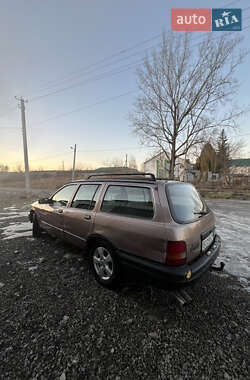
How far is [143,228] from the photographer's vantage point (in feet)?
5.89

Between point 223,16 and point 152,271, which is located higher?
point 223,16

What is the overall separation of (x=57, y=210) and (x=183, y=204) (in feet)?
8.20

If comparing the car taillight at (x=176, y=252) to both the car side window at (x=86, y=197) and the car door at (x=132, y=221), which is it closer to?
the car door at (x=132, y=221)

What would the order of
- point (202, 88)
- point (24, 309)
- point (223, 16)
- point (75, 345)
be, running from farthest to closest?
point (202, 88), point (223, 16), point (24, 309), point (75, 345)

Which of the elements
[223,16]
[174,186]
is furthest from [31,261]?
[223,16]

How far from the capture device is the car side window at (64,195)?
10.3 ft

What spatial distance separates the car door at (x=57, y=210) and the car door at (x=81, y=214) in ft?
0.56

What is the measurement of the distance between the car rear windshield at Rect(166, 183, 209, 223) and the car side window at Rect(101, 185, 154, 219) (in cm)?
26

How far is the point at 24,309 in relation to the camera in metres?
1.88

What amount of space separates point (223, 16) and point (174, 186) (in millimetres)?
11165

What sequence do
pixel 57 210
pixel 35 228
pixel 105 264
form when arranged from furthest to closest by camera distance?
pixel 35 228 → pixel 57 210 → pixel 105 264

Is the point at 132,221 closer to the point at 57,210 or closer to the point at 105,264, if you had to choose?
the point at 105,264

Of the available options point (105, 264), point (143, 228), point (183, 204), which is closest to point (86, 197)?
point (105, 264)

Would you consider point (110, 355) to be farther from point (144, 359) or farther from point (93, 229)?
point (93, 229)
